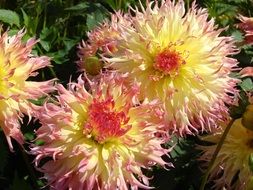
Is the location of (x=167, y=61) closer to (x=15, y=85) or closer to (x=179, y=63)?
(x=179, y=63)

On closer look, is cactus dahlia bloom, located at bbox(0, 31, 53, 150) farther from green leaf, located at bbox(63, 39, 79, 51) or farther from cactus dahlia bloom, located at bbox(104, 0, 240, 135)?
green leaf, located at bbox(63, 39, 79, 51)

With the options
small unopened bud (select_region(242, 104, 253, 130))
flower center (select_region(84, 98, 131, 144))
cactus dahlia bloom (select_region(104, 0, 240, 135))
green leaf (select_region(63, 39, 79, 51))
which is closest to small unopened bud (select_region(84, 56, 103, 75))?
cactus dahlia bloom (select_region(104, 0, 240, 135))

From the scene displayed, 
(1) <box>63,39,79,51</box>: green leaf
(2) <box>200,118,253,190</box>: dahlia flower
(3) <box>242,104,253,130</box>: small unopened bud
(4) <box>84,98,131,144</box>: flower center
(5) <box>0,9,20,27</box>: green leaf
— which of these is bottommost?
(2) <box>200,118,253,190</box>: dahlia flower

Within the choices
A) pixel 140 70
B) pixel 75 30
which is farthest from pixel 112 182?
pixel 75 30

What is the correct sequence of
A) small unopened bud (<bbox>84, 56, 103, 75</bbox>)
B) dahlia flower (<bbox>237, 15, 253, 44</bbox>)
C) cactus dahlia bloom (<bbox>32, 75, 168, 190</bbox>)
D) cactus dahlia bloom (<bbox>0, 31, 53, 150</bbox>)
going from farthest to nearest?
1. dahlia flower (<bbox>237, 15, 253, 44</bbox>)
2. small unopened bud (<bbox>84, 56, 103, 75</bbox>)
3. cactus dahlia bloom (<bbox>0, 31, 53, 150</bbox>)
4. cactus dahlia bloom (<bbox>32, 75, 168, 190</bbox>)

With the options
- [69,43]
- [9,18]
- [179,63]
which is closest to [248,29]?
[179,63]
